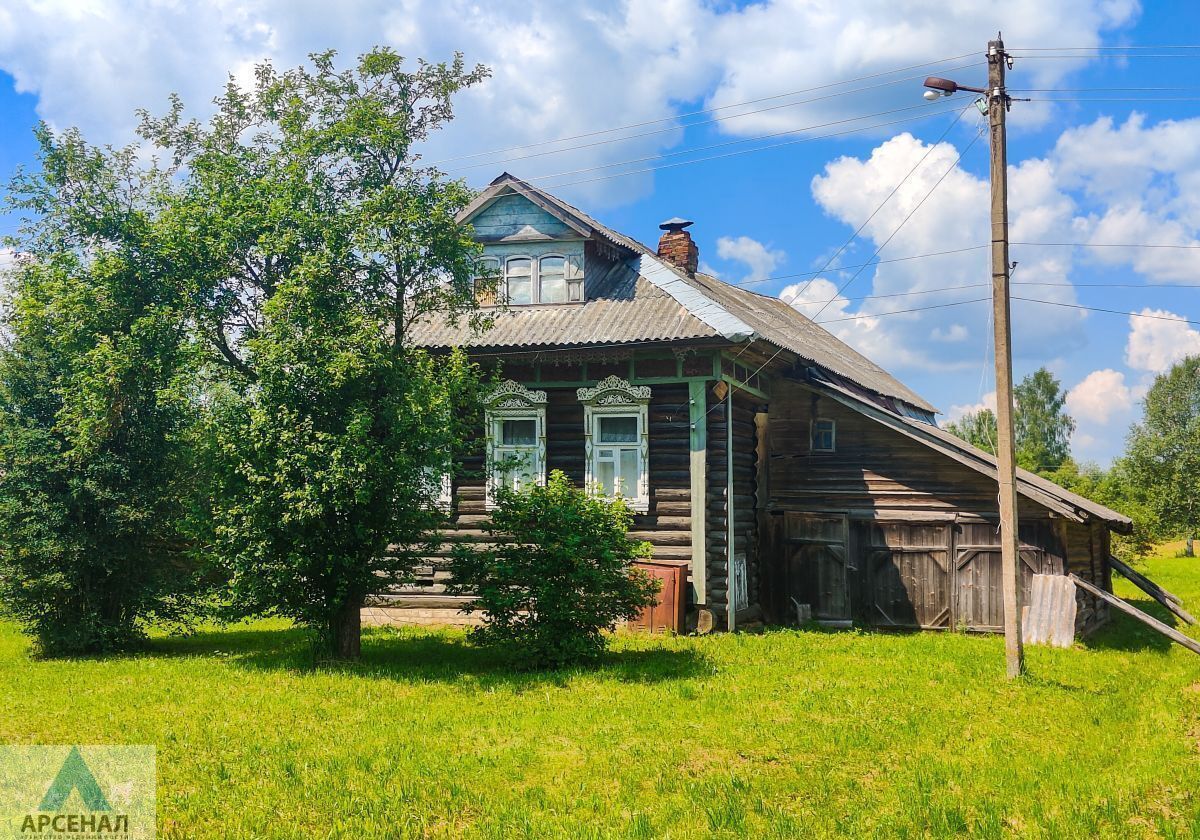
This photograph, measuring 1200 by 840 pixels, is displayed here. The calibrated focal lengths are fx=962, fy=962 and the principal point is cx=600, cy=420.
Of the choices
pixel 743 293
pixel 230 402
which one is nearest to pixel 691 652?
pixel 230 402

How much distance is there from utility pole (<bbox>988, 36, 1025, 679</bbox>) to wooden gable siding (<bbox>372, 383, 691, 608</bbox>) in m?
5.55

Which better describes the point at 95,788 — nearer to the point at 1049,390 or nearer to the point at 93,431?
the point at 93,431

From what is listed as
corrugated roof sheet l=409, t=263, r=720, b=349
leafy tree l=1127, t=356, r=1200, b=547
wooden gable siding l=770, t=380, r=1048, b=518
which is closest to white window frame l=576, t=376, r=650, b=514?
corrugated roof sheet l=409, t=263, r=720, b=349

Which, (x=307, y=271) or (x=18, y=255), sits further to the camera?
(x=18, y=255)

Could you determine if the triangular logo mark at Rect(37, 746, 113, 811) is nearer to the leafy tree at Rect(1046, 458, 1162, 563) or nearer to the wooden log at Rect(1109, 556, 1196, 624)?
the wooden log at Rect(1109, 556, 1196, 624)

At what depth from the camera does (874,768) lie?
329 inches

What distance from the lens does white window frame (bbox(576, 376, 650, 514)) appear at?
16.5 meters

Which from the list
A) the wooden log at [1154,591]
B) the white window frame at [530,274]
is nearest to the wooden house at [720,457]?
the white window frame at [530,274]

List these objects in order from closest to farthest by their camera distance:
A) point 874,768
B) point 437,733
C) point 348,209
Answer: point 874,768 < point 437,733 < point 348,209

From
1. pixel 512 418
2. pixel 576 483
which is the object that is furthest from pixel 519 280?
pixel 576 483

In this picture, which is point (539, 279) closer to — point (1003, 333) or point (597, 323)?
point (597, 323)

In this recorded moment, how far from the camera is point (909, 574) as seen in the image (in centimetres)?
1756

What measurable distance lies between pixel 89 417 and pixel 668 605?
359 inches

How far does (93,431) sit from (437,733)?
26.2 ft
